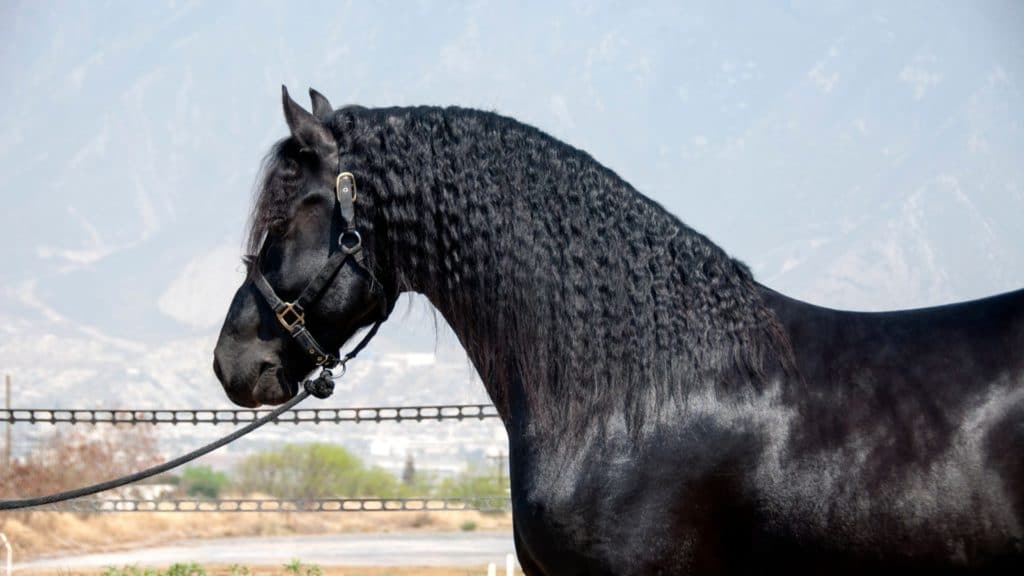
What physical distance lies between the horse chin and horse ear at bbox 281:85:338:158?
0.72 metres

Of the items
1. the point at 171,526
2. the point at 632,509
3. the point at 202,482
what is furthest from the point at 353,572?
the point at 202,482

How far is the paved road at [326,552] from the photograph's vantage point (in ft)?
57.4

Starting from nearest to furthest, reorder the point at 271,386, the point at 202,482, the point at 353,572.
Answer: the point at 271,386 → the point at 353,572 → the point at 202,482

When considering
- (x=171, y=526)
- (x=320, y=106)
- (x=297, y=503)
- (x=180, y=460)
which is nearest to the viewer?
(x=320, y=106)

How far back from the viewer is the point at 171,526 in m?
28.4

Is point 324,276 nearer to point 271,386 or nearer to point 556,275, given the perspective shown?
point 271,386

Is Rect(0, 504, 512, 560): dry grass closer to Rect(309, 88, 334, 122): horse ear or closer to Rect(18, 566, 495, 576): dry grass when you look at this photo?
Rect(18, 566, 495, 576): dry grass

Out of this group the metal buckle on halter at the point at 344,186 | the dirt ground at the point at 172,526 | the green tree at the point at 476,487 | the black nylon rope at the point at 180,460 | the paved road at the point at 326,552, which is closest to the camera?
the metal buckle on halter at the point at 344,186

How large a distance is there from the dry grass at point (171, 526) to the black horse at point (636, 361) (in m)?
17.4

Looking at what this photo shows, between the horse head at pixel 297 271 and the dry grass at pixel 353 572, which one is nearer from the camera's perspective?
the horse head at pixel 297 271

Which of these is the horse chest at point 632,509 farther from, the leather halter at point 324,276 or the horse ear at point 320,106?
the horse ear at point 320,106

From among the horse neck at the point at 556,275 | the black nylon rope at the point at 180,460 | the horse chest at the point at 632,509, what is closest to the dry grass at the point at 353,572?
the black nylon rope at the point at 180,460

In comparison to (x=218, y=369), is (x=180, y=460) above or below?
below

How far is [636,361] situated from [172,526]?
2662cm
